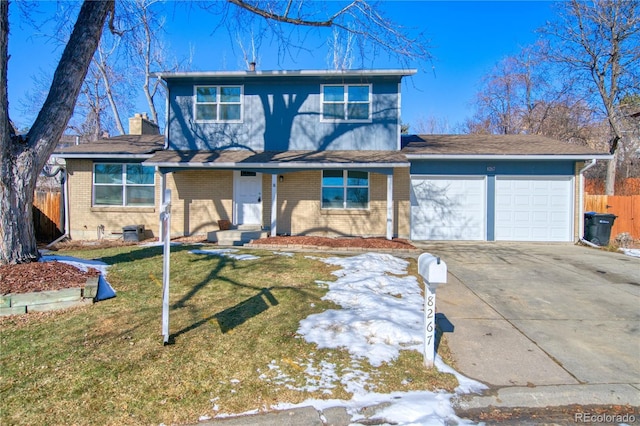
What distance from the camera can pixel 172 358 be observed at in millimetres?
3809

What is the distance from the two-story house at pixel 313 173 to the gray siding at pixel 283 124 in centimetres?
4

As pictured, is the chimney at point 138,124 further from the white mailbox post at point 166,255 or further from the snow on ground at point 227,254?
the white mailbox post at point 166,255

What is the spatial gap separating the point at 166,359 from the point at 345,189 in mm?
10208

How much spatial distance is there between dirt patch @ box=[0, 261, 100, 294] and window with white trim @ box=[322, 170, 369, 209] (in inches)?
335

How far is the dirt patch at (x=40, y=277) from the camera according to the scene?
17.2ft

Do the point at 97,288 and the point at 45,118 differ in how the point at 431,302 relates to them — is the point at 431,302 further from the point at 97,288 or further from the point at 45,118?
the point at 45,118

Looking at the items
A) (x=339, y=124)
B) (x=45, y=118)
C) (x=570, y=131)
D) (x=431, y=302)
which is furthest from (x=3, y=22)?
(x=570, y=131)

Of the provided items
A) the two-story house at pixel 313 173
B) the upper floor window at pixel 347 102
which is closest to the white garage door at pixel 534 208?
the two-story house at pixel 313 173

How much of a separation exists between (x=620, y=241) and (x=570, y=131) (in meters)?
14.5

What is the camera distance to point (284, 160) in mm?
12297

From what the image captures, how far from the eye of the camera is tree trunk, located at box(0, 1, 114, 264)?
5914 millimetres

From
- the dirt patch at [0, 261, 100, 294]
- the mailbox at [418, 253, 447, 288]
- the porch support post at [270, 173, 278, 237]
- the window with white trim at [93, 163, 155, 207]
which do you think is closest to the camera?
the mailbox at [418, 253, 447, 288]

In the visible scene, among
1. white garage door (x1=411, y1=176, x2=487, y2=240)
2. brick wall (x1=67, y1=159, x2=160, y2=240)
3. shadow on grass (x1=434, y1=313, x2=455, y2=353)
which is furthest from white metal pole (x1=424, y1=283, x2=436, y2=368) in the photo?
brick wall (x1=67, y1=159, x2=160, y2=240)

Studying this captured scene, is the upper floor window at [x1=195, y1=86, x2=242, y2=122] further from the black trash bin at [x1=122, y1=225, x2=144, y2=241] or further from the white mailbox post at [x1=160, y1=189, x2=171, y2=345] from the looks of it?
the white mailbox post at [x1=160, y1=189, x2=171, y2=345]
